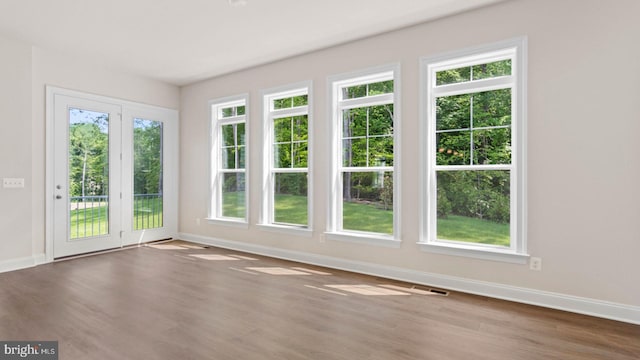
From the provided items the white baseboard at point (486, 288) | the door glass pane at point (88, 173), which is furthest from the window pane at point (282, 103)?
the door glass pane at point (88, 173)

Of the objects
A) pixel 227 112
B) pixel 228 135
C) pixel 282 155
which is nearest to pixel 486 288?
pixel 282 155

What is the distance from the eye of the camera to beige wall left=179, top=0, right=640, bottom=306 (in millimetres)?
2883

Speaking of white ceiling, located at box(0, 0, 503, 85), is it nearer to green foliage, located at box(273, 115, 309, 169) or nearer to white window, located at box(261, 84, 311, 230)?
white window, located at box(261, 84, 311, 230)

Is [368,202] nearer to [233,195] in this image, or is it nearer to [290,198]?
[290,198]

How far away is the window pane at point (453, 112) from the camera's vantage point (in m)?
3.71

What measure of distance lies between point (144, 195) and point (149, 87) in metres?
1.91

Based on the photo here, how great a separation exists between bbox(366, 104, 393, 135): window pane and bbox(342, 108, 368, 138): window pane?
3.4 inches

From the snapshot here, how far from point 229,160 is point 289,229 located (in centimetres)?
178

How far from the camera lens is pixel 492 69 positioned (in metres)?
3.56

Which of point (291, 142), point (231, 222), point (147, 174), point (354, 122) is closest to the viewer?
point (354, 122)

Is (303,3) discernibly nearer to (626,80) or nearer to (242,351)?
(626,80)

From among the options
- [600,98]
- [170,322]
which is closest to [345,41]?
[600,98]

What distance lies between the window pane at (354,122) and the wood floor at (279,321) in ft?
5.91

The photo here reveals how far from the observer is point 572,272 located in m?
3.08
